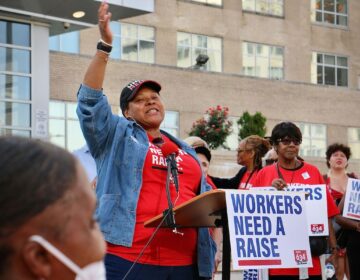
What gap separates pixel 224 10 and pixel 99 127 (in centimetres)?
3184

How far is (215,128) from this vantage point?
28.5 metres

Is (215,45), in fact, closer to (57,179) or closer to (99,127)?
(99,127)

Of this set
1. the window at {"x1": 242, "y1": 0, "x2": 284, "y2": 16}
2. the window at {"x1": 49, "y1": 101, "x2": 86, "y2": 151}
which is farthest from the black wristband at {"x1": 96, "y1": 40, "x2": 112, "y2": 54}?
the window at {"x1": 242, "y1": 0, "x2": 284, "y2": 16}

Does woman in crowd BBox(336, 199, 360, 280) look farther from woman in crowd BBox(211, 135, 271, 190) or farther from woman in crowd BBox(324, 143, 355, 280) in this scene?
woman in crowd BBox(211, 135, 271, 190)

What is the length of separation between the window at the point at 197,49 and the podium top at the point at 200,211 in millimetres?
29305

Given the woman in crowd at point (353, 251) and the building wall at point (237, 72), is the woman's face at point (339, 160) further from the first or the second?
the building wall at point (237, 72)

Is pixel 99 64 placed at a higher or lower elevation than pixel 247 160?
higher

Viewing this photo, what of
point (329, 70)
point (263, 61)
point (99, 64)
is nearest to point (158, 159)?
point (99, 64)

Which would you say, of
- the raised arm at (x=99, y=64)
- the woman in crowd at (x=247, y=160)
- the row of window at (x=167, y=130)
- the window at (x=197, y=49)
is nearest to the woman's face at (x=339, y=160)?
the woman in crowd at (x=247, y=160)

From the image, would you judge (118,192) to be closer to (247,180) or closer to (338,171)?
(247,180)

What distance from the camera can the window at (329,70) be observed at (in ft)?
128

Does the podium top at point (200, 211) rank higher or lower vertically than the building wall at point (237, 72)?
lower

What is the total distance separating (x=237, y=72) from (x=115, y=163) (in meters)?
31.4

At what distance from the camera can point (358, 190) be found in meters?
8.13
